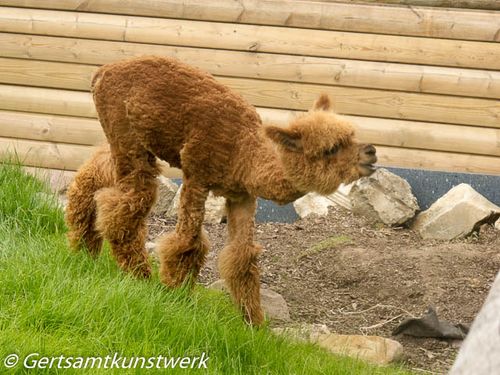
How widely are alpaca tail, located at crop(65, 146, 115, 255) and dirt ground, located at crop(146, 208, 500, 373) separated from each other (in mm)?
909

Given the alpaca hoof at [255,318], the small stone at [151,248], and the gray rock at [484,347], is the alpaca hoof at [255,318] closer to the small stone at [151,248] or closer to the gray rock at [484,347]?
the small stone at [151,248]

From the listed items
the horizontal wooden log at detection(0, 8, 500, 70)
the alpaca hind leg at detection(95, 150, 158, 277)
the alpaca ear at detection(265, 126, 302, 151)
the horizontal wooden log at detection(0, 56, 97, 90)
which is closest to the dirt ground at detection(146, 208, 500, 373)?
the alpaca hind leg at detection(95, 150, 158, 277)

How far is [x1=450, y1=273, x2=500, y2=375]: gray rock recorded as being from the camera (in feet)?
6.68

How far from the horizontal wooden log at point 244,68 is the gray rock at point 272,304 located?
9.12ft

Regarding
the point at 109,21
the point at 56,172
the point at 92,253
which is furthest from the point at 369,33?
the point at 92,253

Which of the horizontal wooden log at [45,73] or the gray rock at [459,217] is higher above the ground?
the horizontal wooden log at [45,73]

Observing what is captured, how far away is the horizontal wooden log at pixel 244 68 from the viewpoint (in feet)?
26.4

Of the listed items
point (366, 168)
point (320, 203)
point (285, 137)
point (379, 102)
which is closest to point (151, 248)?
point (320, 203)

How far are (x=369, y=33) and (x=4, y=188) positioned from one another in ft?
11.3

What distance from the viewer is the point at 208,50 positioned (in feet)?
27.6

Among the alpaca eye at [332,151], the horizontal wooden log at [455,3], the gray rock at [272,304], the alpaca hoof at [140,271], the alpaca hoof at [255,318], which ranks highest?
the horizontal wooden log at [455,3]

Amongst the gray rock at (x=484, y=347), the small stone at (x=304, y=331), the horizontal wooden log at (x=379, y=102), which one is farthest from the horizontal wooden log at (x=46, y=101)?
the gray rock at (x=484, y=347)

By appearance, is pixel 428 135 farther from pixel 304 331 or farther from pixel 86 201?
pixel 86 201

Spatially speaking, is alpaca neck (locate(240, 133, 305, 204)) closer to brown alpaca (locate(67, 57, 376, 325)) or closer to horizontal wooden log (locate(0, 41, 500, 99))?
brown alpaca (locate(67, 57, 376, 325))
